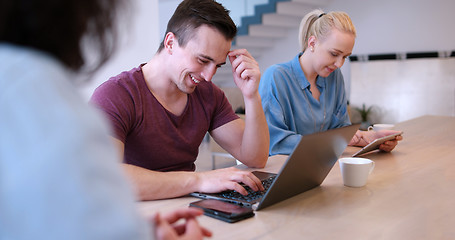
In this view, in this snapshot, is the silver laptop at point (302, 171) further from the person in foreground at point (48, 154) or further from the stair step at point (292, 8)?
the stair step at point (292, 8)

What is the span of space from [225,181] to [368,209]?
14.3 inches

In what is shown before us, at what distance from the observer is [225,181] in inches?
46.2

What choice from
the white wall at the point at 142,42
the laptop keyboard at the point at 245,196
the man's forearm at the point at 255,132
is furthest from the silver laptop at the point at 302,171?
the white wall at the point at 142,42

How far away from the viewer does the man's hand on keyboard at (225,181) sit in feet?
3.80

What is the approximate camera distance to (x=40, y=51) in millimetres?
409

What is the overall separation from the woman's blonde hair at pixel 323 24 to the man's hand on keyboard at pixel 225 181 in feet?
3.43

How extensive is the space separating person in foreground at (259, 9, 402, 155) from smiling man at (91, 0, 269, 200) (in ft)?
1.12

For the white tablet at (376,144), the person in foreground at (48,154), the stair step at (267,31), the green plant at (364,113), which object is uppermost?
the person in foreground at (48,154)

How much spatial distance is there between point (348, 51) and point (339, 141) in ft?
3.11

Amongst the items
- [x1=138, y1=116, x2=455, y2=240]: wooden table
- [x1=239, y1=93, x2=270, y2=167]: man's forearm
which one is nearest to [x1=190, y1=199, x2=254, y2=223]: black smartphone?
[x1=138, y1=116, x2=455, y2=240]: wooden table

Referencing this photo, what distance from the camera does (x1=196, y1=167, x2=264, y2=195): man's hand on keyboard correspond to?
3.80 feet

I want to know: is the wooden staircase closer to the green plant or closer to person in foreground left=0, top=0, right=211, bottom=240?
the green plant

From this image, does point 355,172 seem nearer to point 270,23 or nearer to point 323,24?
point 323,24

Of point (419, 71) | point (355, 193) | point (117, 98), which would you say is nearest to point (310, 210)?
point (355, 193)
